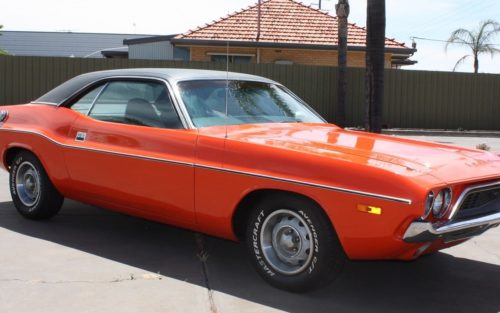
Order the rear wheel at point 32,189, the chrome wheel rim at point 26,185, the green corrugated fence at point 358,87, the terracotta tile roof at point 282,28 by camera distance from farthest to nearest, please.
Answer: the terracotta tile roof at point 282,28
the green corrugated fence at point 358,87
the chrome wheel rim at point 26,185
the rear wheel at point 32,189

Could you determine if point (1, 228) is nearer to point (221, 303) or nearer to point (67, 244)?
point (67, 244)

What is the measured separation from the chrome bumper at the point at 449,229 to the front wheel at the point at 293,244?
1.75 ft

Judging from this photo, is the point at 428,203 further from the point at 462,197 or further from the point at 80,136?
the point at 80,136

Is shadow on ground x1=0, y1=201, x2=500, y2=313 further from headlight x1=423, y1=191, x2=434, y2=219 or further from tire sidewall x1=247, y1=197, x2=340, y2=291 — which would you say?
headlight x1=423, y1=191, x2=434, y2=219

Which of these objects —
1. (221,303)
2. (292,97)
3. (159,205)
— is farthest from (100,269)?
(292,97)

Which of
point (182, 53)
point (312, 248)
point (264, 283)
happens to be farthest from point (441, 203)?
point (182, 53)

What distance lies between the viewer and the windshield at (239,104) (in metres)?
4.84

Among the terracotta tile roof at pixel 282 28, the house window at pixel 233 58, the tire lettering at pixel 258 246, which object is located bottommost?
the tire lettering at pixel 258 246

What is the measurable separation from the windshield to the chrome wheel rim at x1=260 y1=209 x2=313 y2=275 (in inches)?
40.0

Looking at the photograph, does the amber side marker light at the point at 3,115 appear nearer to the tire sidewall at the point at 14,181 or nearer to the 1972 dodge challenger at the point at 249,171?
the 1972 dodge challenger at the point at 249,171

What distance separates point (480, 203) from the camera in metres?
4.05

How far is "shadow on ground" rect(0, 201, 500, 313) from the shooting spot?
407 cm

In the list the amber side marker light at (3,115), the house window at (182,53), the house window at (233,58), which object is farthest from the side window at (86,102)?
the house window at (182,53)

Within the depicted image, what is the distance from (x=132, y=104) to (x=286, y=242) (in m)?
1.90
